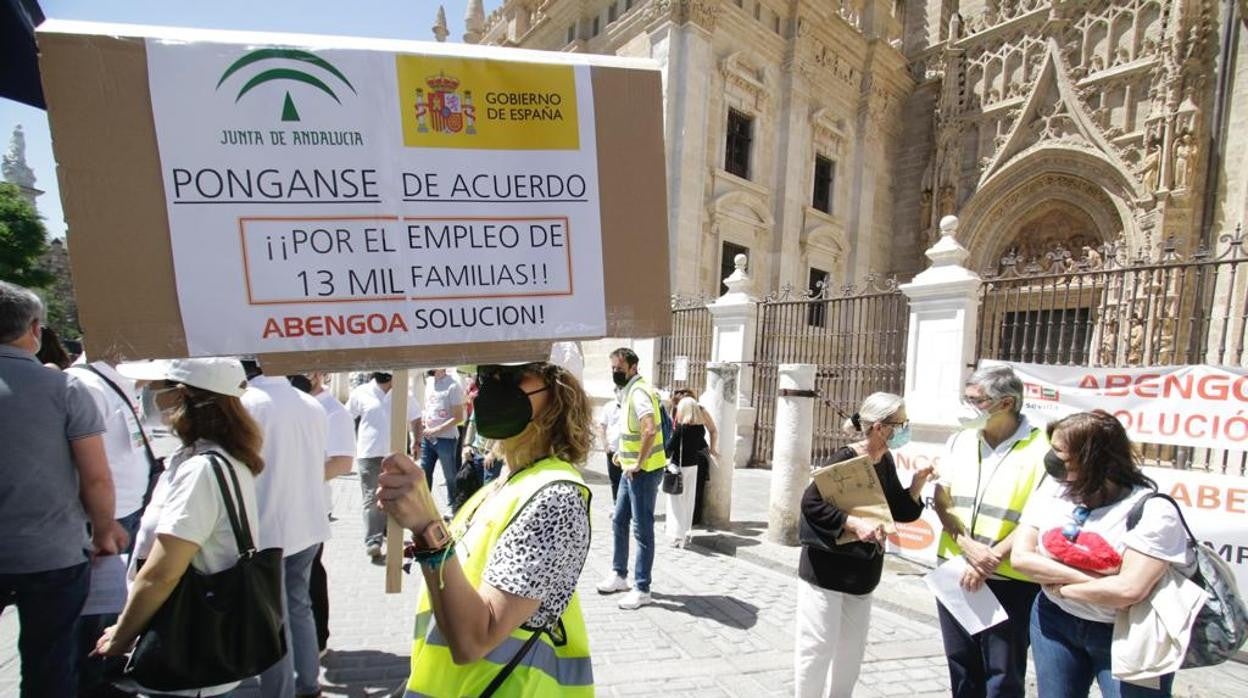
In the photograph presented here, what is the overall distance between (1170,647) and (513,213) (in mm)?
2756

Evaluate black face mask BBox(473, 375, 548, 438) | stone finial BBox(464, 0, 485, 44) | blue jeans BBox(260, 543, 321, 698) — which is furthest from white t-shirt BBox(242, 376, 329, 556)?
stone finial BBox(464, 0, 485, 44)

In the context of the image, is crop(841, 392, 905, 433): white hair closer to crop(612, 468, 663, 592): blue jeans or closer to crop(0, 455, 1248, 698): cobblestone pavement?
crop(0, 455, 1248, 698): cobblestone pavement

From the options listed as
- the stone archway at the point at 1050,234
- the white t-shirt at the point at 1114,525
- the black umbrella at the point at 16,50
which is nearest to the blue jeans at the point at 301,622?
the black umbrella at the point at 16,50

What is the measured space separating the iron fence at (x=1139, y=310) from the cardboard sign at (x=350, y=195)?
588 centimetres

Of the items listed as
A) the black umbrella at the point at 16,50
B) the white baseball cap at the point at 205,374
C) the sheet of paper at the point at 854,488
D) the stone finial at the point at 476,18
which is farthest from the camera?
the stone finial at the point at 476,18

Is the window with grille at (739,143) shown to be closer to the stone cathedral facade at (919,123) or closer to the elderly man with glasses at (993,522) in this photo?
the stone cathedral facade at (919,123)

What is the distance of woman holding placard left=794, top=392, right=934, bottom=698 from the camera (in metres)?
2.96

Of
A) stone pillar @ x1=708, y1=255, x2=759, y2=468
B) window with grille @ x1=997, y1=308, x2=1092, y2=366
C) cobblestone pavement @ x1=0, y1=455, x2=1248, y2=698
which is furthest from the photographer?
stone pillar @ x1=708, y1=255, x2=759, y2=468

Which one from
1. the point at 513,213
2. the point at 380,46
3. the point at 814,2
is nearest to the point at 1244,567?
the point at 513,213

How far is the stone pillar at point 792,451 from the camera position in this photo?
622cm

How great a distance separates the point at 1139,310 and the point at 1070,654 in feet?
50.0

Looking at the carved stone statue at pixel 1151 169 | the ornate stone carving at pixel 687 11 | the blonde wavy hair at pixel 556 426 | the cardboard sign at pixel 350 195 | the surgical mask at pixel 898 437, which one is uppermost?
the ornate stone carving at pixel 687 11

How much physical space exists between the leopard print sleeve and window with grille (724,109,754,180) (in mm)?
15309

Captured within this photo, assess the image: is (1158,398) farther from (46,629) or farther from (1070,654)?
(46,629)
